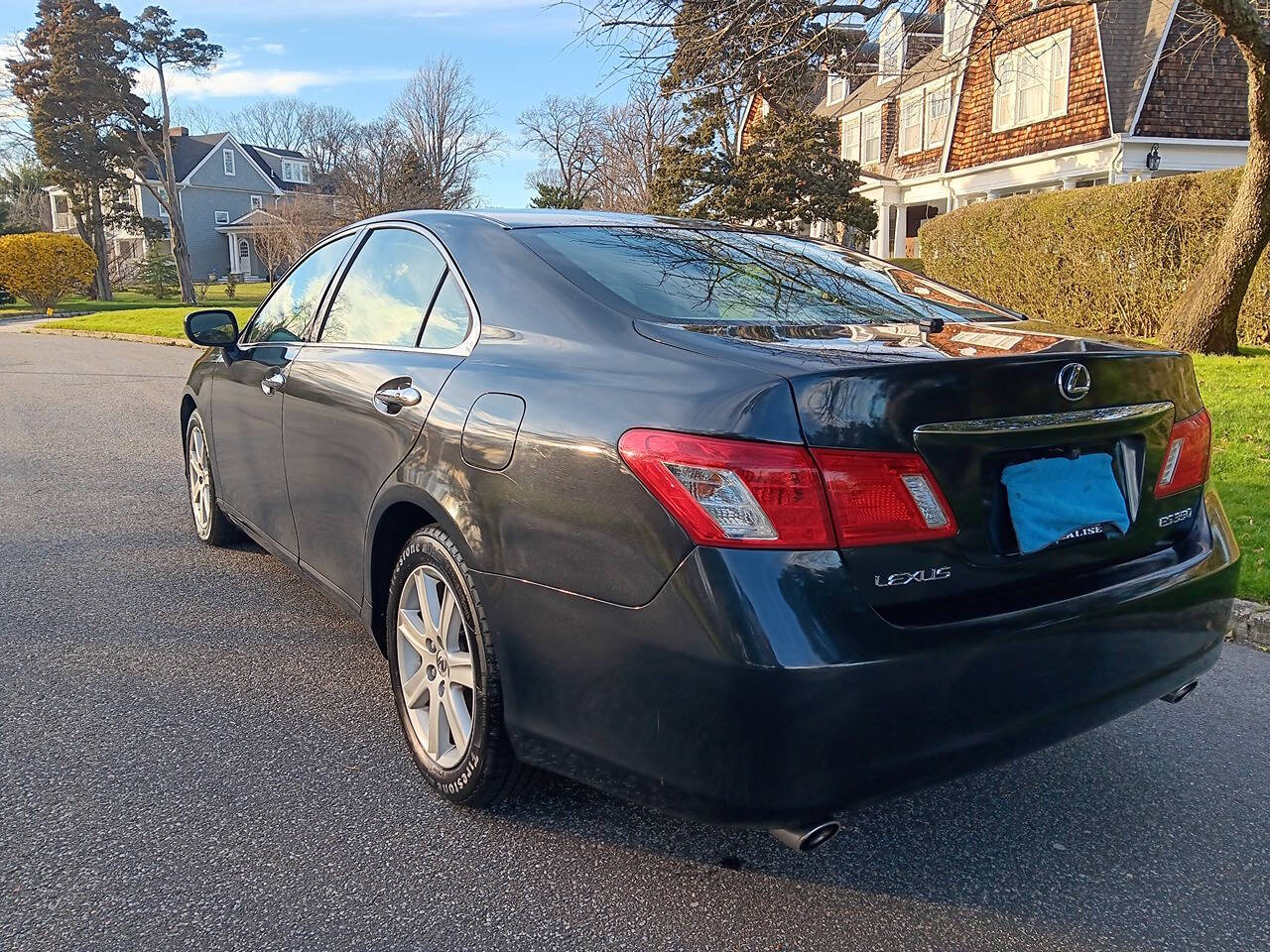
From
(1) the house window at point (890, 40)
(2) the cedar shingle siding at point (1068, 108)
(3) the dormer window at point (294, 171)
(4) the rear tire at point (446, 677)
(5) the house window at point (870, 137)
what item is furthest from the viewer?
(3) the dormer window at point (294, 171)

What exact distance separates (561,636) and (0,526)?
503 cm

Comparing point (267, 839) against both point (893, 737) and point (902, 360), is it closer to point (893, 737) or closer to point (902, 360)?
point (893, 737)

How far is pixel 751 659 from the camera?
1.93 meters

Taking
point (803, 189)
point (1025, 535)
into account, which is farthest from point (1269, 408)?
Result: point (803, 189)

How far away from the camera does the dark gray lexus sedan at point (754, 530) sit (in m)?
1.99

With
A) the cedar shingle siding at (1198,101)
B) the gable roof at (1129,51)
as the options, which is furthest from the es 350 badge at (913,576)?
the cedar shingle siding at (1198,101)

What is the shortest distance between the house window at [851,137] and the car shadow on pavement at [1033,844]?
33452mm

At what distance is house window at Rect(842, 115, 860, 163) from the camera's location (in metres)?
34.0

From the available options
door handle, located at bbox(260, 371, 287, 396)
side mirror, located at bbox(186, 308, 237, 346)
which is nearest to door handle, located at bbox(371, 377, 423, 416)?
door handle, located at bbox(260, 371, 287, 396)

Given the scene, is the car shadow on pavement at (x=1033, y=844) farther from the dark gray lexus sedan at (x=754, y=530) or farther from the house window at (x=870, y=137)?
the house window at (x=870, y=137)

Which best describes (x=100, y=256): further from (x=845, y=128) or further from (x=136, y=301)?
(x=845, y=128)

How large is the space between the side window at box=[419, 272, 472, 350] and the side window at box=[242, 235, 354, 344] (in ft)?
3.26

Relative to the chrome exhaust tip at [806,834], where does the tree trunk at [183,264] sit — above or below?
above

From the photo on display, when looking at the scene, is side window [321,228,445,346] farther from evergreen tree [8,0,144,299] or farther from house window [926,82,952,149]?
evergreen tree [8,0,144,299]
